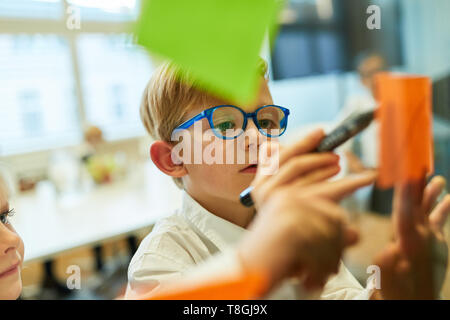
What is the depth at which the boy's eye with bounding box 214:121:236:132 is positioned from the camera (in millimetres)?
353

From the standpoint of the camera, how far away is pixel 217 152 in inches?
14.4

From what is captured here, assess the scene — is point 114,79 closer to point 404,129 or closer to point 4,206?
point 4,206

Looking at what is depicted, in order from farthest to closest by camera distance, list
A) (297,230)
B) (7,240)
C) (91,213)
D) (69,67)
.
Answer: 1. (91,213)
2. (69,67)
3. (7,240)
4. (297,230)

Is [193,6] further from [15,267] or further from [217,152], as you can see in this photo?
[15,267]

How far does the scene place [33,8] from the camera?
0.43 meters

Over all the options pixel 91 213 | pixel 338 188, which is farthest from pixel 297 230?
pixel 91 213

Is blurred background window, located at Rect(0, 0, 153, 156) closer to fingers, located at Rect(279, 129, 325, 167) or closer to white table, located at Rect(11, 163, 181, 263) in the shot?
fingers, located at Rect(279, 129, 325, 167)

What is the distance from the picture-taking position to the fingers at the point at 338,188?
278mm

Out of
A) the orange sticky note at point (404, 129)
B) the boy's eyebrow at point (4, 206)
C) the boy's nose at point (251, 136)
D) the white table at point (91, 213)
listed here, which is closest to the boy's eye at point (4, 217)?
the boy's eyebrow at point (4, 206)

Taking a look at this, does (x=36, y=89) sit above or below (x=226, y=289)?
above

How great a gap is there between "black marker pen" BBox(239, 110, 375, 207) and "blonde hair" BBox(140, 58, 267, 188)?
80 mm

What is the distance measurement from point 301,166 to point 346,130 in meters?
0.04

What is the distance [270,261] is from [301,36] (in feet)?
0.64
